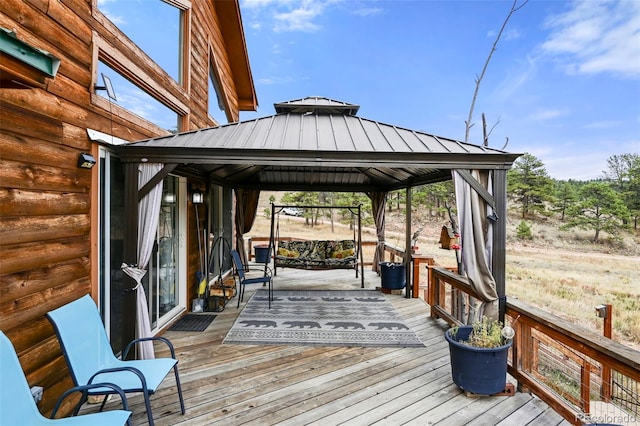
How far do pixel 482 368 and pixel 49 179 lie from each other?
138 inches

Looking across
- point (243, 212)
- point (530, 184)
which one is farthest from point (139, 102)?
point (530, 184)

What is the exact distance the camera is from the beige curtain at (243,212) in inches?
287

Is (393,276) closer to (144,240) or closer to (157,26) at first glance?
(144,240)

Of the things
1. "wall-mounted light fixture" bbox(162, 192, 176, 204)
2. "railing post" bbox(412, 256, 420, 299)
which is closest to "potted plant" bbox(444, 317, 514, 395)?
"railing post" bbox(412, 256, 420, 299)

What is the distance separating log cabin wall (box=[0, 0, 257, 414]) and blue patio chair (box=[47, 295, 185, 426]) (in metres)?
0.17

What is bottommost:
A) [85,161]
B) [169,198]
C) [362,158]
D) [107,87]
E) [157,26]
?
[169,198]

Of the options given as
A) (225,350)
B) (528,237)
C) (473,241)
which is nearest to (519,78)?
(528,237)

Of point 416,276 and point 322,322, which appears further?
point 416,276

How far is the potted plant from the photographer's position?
2.63 m

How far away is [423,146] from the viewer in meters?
3.50

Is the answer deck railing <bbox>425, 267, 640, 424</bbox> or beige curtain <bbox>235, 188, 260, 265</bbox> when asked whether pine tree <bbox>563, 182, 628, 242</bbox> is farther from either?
beige curtain <bbox>235, 188, 260, 265</bbox>

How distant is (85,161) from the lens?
2457mm

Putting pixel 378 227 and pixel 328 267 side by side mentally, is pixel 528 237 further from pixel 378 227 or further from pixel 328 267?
pixel 328 267

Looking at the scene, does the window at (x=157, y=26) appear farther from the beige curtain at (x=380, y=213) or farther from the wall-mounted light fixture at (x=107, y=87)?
the beige curtain at (x=380, y=213)
